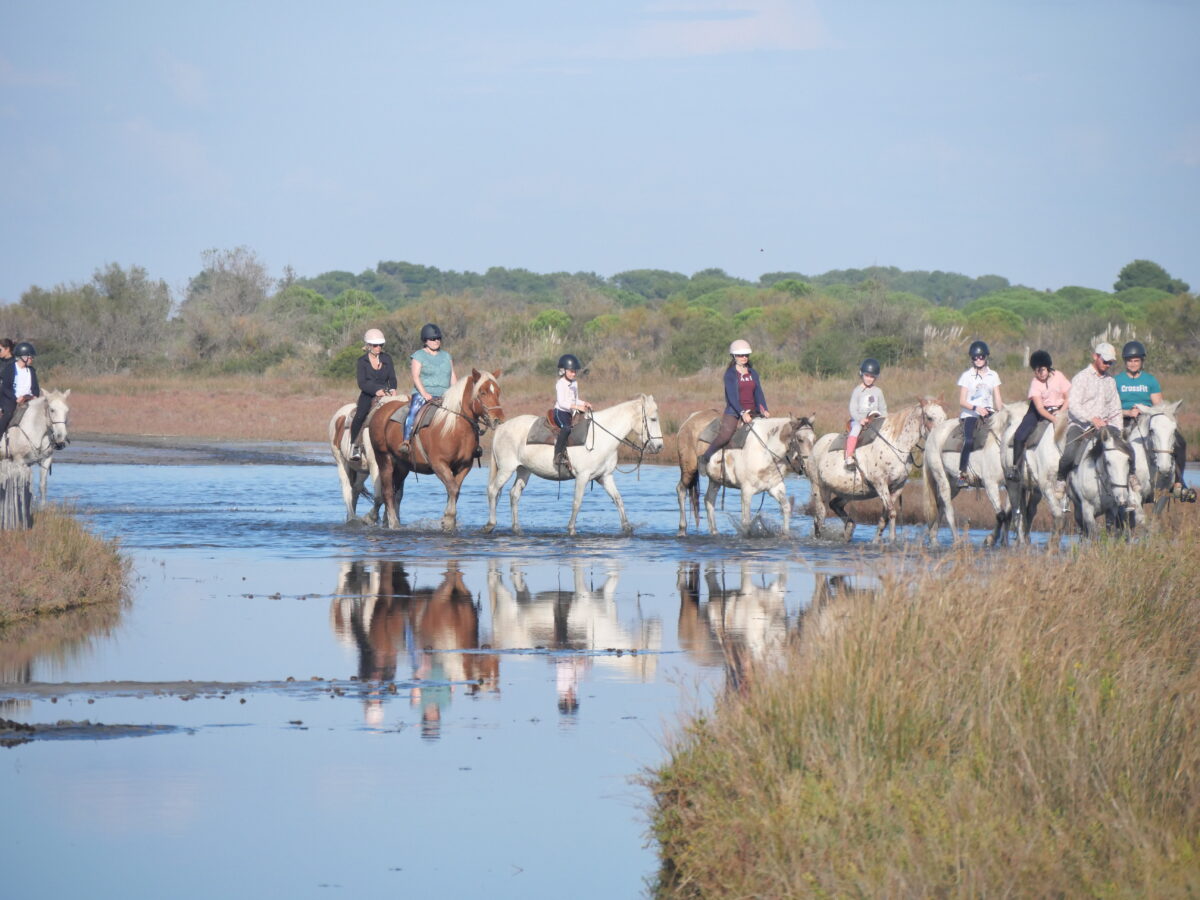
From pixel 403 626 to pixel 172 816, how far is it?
5.85m

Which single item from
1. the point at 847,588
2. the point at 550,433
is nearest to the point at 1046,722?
the point at 847,588

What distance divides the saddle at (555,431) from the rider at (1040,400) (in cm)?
572

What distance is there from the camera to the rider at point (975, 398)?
2055 cm

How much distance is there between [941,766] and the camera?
289 inches

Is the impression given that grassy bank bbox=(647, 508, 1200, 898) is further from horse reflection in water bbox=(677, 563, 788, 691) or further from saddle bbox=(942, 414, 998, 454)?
saddle bbox=(942, 414, 998, 454)

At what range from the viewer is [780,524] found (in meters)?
24.4

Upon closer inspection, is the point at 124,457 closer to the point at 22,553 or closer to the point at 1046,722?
the point at 22,553

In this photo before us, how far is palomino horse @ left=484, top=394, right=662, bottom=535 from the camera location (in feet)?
71.8

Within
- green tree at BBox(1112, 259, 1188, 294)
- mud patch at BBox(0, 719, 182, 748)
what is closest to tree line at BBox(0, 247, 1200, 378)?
green tree at BBox(1112, 259, 1188, 294)

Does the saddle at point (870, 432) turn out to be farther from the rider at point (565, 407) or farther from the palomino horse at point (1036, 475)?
the rider at point (565, 407)

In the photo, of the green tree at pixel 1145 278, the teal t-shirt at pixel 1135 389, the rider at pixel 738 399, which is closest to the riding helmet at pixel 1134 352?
the teal t-shirt at pixel 1135 389

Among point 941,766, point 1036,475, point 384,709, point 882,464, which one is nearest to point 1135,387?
point 1036,475

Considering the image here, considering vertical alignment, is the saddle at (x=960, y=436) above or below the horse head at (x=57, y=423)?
below

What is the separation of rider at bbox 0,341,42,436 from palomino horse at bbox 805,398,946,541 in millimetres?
9920
